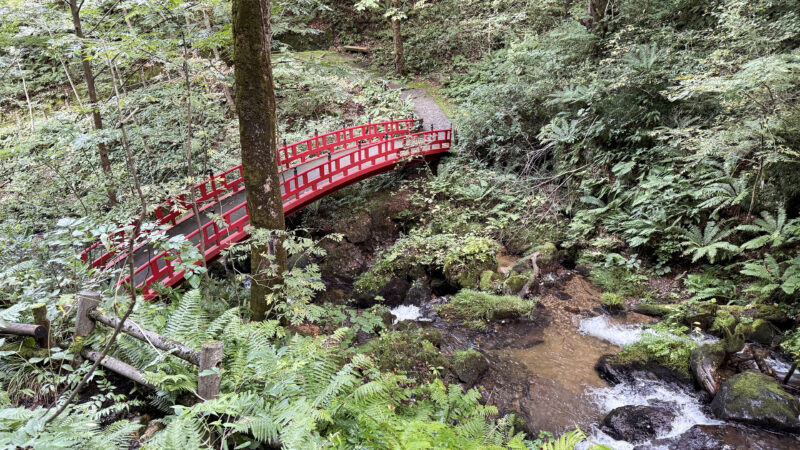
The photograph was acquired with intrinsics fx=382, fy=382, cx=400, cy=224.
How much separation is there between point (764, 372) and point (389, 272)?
658 centimetres

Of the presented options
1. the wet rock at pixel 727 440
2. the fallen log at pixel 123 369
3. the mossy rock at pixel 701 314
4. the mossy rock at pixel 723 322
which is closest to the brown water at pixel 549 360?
the mossy rock at pixel 701 314

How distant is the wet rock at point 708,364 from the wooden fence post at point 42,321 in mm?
7965

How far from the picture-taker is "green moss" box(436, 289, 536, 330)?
293 inches

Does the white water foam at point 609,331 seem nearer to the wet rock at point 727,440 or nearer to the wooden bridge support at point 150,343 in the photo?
the wet rock at point 727,440

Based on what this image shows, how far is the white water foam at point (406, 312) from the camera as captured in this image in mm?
7941

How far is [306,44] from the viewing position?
19.8 metres

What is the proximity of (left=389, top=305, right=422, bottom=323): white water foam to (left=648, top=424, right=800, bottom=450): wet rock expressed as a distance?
13.9 feet

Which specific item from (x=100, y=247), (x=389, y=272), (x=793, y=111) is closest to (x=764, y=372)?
(x=793, y=111)

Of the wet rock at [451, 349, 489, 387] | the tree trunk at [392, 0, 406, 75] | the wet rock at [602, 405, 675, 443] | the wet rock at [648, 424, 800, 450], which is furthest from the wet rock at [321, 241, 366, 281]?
the tree trunk at [392, 0, 406, 75]

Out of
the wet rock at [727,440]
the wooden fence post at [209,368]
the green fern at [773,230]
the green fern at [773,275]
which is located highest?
the wooden fence post at [209,368]

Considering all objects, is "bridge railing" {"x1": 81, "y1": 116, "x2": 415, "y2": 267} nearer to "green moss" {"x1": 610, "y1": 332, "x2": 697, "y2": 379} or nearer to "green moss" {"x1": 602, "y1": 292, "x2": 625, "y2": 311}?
"green moss" {"x1": 602, "y1": 292, "x2": 625, "y2": 311}

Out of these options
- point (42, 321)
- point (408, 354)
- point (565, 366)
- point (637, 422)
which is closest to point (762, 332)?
point (637, 422)

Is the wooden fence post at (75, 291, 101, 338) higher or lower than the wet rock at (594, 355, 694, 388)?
higher

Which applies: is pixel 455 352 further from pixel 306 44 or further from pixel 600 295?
pixel 306 44
